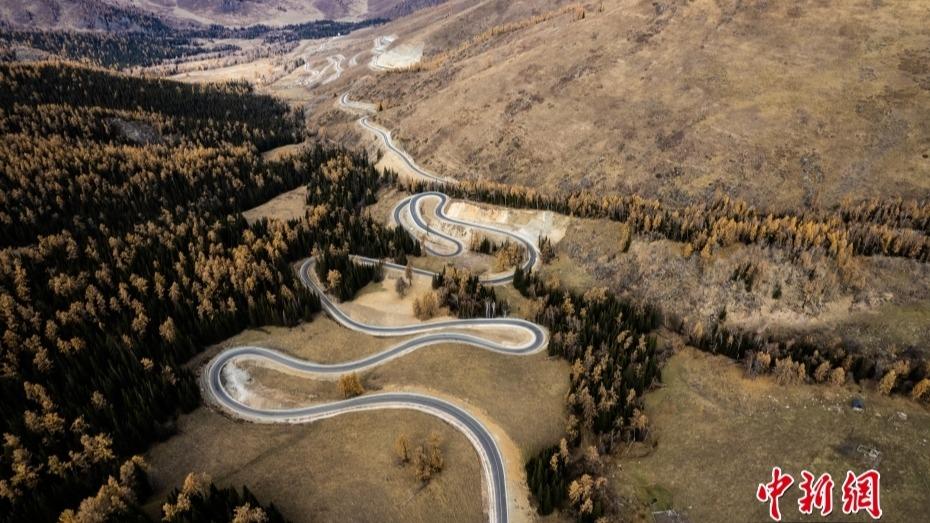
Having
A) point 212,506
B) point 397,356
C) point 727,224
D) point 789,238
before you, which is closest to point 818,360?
point 789,238

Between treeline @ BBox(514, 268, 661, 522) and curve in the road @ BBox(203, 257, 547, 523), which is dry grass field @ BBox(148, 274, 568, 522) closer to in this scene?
curve in the road @ BBox(203, 257, 547, 523)

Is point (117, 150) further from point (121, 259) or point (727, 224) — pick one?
point (727, 224)

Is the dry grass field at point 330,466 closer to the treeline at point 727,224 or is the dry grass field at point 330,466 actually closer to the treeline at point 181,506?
the treeline at point 181,506

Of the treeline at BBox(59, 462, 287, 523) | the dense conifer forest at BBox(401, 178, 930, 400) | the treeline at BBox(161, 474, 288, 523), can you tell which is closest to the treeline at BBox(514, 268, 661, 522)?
the dense conifer forest at BBox(401, 178, 930, 400)

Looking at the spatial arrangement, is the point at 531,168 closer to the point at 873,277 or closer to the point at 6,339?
the point at 873,277

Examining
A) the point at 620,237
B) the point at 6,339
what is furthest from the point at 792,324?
the point at 6,339
